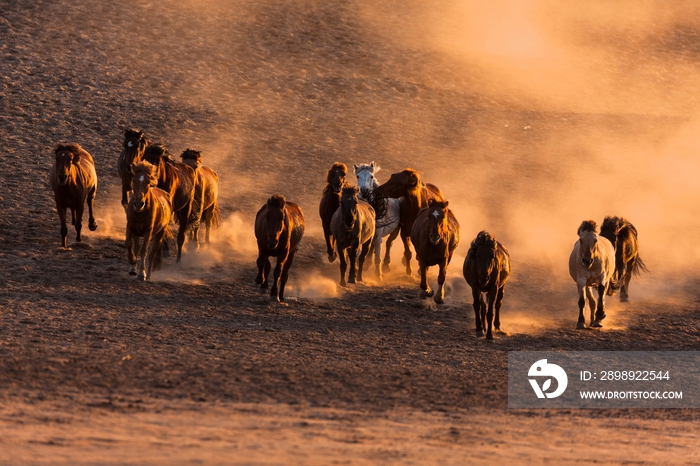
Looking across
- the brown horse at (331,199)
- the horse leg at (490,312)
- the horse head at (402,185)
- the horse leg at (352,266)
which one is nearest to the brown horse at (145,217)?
the brown horse at (331,199)

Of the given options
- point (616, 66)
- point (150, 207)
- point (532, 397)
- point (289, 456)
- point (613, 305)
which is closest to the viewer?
point (289, 456)

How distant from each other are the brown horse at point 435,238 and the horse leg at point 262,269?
8.07 ft

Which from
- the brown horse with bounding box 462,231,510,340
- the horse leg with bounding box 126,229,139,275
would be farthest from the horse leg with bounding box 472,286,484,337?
the horse leg with bounding box 126,229,139,275

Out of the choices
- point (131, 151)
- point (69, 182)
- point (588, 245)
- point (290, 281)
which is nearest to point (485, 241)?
point (588, 245)

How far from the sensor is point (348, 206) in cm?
1839

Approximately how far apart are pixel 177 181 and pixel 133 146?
125 cm

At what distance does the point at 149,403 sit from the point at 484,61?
31253 millimetres

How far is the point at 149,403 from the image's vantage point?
11.3 meters

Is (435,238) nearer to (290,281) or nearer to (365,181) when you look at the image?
(290,281)

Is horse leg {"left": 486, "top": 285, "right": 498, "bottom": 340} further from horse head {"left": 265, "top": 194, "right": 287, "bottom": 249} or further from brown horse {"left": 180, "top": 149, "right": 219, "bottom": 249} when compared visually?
brown horse {"left": 180, "top": 149, "right": 219, "bottom": 249}

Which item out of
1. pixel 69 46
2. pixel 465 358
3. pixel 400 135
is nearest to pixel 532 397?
pixel 465 358

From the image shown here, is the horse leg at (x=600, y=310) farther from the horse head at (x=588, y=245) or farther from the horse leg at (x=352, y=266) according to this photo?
the horse leg at (x=352, y=266)

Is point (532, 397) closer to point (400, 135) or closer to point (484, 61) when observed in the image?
point (400, 135)

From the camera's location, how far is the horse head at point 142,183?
57.4 feet
